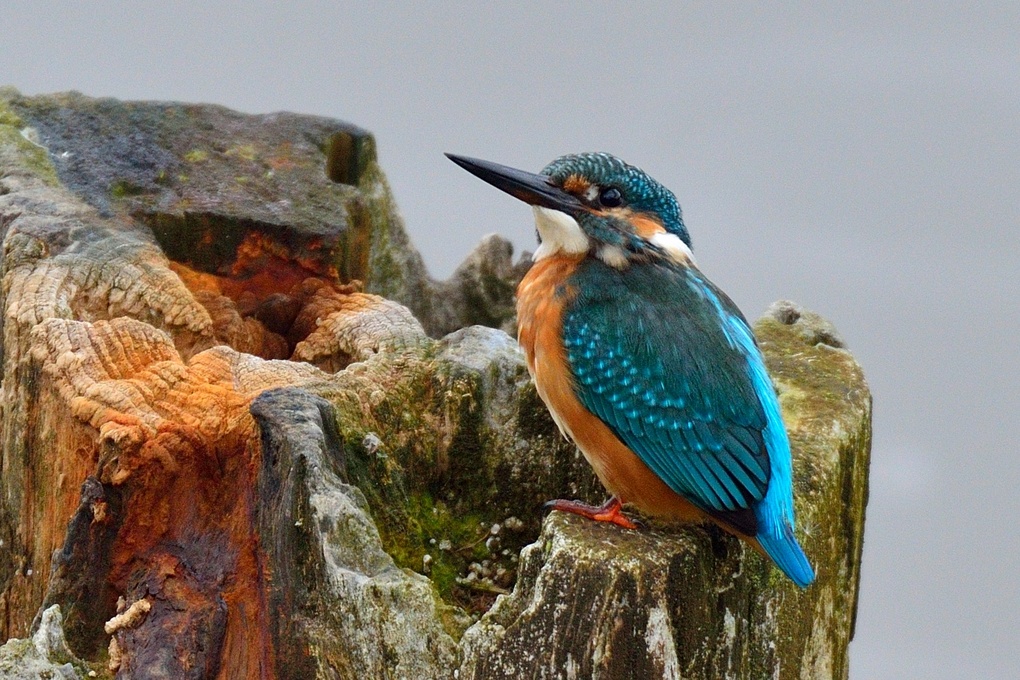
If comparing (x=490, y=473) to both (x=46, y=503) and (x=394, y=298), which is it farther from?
(x=394, y=298)

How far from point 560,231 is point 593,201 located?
0.12m

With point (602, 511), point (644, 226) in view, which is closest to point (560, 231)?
point (644, 226)

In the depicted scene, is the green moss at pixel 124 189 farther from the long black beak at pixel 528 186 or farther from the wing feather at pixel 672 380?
the wing feather at pixel 672 380

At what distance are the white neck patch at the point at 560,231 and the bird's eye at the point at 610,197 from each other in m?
0.09

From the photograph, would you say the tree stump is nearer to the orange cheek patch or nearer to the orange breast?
the orange breast

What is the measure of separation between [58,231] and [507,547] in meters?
1.71

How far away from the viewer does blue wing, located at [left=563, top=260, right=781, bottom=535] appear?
3332mm

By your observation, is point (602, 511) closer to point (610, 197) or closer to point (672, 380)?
point (672, 380)

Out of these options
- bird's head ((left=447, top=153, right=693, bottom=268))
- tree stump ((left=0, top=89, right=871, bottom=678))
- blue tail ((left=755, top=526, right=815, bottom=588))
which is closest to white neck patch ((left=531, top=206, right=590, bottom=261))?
bird's head ((left=447, top=153, right=693, bottom=268))

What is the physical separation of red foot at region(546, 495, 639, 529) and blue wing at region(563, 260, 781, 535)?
135 mm

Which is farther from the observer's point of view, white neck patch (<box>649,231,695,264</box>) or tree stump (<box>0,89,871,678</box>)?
white neck patch (<box>649,231,695,264</box>)

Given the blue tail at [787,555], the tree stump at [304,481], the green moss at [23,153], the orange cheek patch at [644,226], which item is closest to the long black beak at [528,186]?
the orange cheek patch at [644,226]

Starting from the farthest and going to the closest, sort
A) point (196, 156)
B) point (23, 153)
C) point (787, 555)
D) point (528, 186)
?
point (196, 156) < point (23, 153) < point (528, 186) < point (787, 555)

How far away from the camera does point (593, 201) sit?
12.1ft
